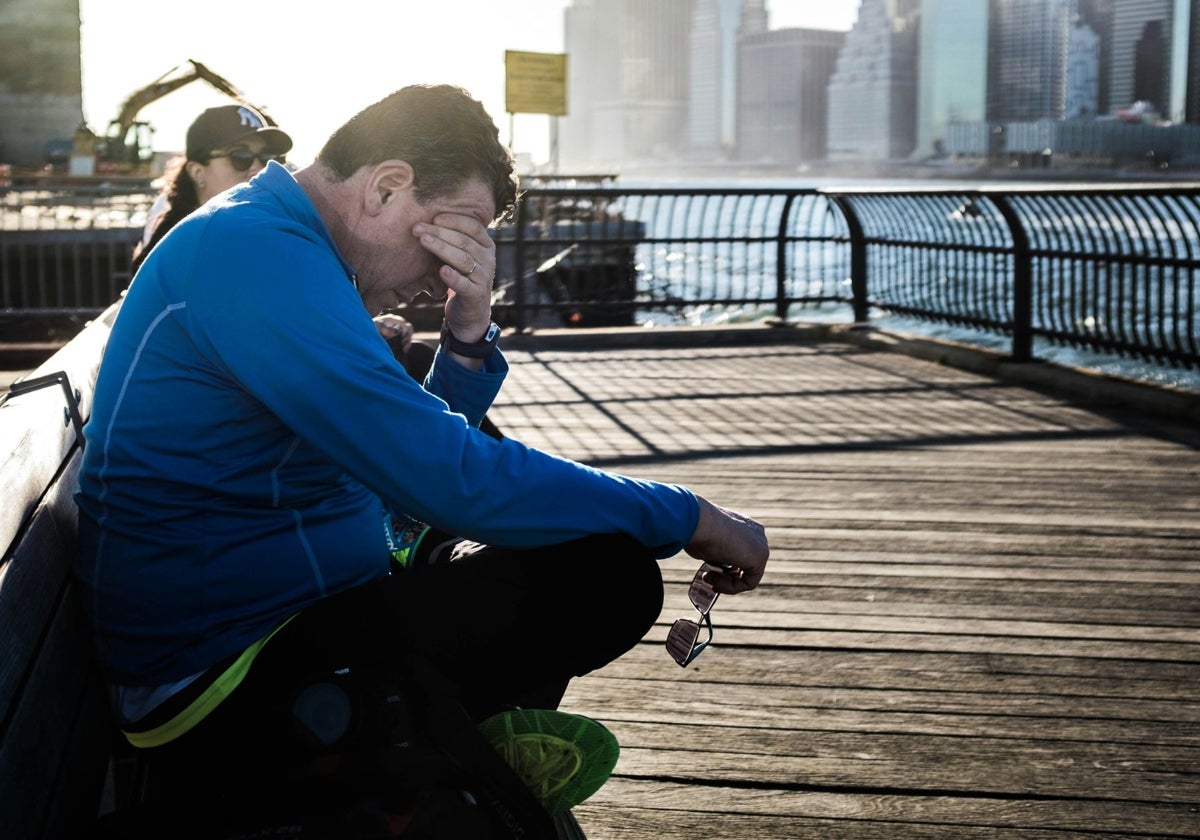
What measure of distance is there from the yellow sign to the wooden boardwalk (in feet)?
27.1

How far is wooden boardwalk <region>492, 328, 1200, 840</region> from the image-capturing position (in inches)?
97.6

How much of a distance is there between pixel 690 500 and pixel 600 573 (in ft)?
0.55

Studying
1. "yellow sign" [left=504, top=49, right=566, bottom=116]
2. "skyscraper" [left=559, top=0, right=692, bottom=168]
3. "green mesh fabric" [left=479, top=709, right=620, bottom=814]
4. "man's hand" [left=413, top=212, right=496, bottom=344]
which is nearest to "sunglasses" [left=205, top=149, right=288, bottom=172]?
"man's hand" [left=413, top=212, right=496, bottom=344]

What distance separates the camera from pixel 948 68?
122 m

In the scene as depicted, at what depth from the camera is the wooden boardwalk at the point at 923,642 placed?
2479 mm

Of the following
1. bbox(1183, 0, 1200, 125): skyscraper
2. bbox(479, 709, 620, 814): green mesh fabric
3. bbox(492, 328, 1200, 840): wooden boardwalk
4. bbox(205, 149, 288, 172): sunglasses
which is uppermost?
bbox(1183, 0, 1200, 125): skyscraper

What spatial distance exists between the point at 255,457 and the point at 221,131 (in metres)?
2.61

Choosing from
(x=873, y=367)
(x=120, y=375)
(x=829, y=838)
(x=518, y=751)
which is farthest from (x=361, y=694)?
(x=873, y=367)

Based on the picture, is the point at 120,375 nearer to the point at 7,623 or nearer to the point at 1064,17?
the point at 7,623

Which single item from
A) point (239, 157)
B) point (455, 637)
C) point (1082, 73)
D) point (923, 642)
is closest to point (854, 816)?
point (455, 637)

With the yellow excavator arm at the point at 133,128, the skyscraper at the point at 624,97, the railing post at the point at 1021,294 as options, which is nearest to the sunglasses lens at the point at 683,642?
the railing post at the point at 1021,294

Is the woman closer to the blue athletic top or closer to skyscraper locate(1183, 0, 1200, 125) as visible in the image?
the blue athletic top

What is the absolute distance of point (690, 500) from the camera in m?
1.95

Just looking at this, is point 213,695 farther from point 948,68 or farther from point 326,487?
point 948,68
